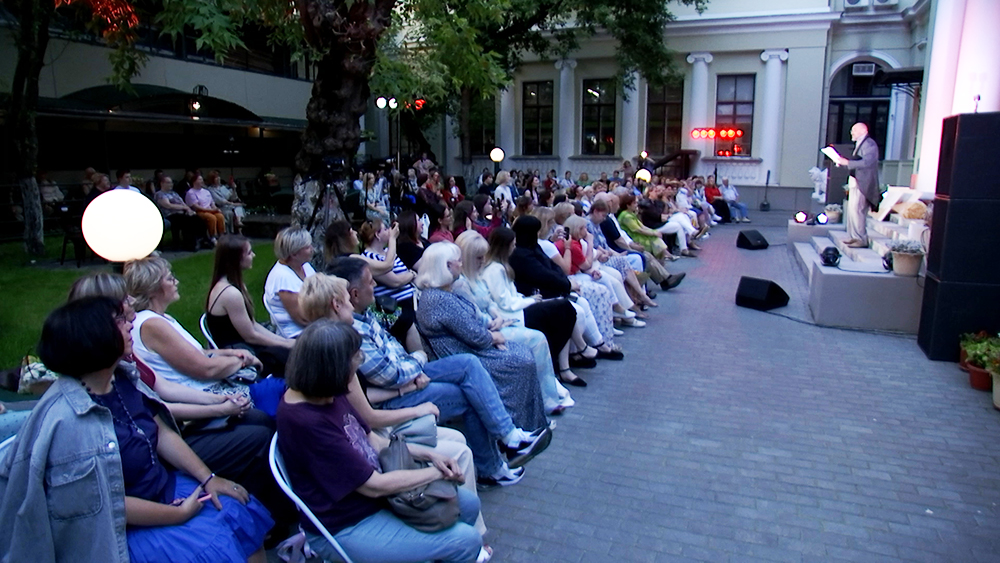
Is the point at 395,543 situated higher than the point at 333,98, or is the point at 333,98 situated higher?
the point at 333,98

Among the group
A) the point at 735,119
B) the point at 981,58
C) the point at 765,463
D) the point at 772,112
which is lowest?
the point at 765,463

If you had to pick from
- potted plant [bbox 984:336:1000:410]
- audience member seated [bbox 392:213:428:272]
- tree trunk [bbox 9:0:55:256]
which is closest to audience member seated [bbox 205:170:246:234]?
tree trunk [bbox 9:0:55:256]

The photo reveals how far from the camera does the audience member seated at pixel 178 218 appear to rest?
11.9 m

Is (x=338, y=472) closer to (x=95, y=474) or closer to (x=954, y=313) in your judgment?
(x=95, y=474)

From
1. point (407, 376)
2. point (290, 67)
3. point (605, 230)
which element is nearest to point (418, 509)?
point (407, 376)

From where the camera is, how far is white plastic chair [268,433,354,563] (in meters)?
2.61

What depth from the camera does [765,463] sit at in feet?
14.7

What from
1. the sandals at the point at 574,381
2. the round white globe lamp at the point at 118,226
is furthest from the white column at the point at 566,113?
the round white globe lamp at the point at 118,226

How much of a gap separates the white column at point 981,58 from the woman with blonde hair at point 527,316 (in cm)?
888

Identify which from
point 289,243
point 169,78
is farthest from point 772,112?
point 289,243

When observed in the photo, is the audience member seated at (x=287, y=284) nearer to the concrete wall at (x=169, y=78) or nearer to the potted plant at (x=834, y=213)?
the concrete wall at (x=169, y=78)

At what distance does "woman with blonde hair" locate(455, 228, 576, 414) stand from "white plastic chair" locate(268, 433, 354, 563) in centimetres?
221

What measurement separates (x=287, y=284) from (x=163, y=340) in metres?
1.30

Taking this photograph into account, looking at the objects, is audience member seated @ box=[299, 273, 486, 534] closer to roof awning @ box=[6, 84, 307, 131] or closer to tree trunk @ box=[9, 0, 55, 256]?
tree trunk @ box=[9, 0, 55, 256]
